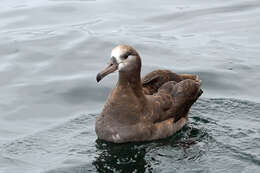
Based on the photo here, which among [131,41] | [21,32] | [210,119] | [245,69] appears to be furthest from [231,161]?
[21,32]

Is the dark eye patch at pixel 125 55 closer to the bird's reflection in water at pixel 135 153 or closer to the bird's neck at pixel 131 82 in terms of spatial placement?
the bird's neck at pixel 131 82

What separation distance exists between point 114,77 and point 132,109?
3.86m

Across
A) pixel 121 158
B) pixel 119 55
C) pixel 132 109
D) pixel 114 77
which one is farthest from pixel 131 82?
pixel 114 77

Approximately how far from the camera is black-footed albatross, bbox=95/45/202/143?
9273 mm

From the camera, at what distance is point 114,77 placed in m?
13.3

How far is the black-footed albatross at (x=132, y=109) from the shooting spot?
30.4ft

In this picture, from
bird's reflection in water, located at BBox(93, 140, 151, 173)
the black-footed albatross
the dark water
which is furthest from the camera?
the black-footed albatross

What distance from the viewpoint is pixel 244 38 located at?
16078 mm

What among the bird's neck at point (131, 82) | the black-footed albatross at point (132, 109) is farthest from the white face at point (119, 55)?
the bird's neck at point (131, 82)

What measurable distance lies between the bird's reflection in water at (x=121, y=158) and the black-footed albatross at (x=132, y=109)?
4.5 inches

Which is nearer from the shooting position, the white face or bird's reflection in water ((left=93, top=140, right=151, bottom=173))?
bird's reflection in water ((left=93, top=140, right=151, bottom=173))

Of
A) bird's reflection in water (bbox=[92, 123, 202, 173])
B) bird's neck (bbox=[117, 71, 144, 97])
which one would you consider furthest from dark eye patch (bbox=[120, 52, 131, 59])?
bird's reflection in water (bbox=[92, 123, 202, 173])

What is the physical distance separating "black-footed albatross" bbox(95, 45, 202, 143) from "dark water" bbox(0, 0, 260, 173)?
0.19 metres

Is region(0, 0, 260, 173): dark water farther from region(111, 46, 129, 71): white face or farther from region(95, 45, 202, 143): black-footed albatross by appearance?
region(111, 46, 129, 71): white face
